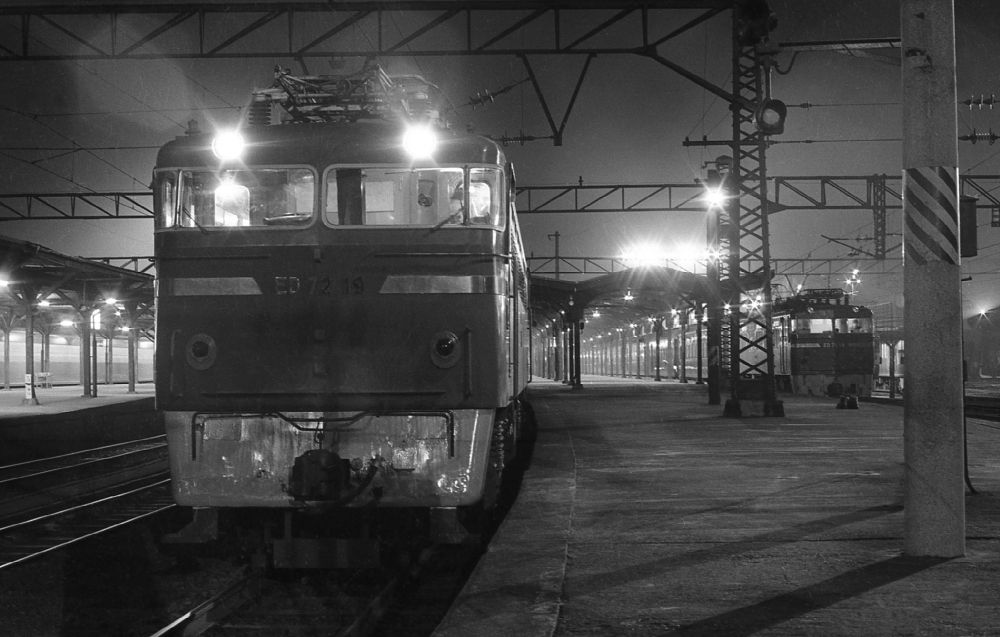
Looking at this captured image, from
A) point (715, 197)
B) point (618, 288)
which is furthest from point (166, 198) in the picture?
point (618, 288)

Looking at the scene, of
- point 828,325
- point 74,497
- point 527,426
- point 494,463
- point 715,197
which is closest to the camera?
point 494,463

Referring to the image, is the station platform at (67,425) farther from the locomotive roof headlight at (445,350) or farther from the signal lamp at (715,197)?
the signal lamp at (715,197)

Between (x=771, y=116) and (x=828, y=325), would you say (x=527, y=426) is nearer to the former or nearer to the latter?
(x=771, y=116)

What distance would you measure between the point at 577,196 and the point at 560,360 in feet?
85.4

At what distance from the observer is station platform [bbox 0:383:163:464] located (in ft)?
67.9

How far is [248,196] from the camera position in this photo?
777 cm

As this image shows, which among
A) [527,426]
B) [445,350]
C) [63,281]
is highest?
[63,281]

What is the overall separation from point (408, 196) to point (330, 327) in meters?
1.17

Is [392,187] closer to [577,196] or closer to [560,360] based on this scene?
[577,196]

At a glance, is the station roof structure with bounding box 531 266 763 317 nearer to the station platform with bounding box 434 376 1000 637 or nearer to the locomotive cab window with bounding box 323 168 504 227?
the station platform with bounding box 434 376 1000 637

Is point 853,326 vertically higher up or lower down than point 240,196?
lower down

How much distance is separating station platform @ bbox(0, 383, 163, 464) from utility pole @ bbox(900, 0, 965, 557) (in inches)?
640

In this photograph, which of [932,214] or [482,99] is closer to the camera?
[932,214]

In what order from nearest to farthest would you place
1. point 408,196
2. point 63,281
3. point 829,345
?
point 408,196, point 63,281, point 829,345
